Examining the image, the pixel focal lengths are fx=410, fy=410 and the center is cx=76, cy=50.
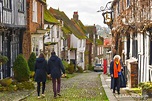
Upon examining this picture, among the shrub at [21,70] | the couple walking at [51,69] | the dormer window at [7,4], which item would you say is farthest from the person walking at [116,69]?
the dormer window at [7,4]

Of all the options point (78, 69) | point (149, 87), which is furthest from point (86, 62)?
point (149, 87)

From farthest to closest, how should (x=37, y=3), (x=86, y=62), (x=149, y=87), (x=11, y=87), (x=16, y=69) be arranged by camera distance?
1. (x=86, y=62)
2. (x=37, y=3)
3. (x=16, y=69)
4. (x=11, y=87)
5. (x=149, y=87)

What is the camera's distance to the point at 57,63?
53.2ft

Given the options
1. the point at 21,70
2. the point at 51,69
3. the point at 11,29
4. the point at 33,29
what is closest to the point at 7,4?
the point at 11,29

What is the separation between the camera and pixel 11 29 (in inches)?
991

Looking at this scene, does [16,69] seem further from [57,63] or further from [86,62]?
[86,62]

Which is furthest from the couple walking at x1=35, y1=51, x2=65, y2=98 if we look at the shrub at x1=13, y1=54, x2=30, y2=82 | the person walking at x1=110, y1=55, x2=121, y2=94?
the shrub at x1=13, y1=54, x2=30, y2=82

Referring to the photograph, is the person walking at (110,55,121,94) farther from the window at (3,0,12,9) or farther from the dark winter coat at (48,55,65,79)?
the window at (3,0,12,9)

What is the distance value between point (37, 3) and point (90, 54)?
4977 cm

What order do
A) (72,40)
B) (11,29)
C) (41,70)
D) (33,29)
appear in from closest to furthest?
(41,70)
(11,29)
(33,29)
(72,40)

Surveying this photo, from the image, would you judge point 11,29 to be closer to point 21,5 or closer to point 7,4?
point 7,4

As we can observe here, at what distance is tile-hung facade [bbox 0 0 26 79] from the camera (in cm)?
2322

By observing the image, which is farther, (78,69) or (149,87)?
(78,69)

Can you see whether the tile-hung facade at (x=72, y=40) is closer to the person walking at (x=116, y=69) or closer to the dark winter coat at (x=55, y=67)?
the person walking at (x=116, y=69)
